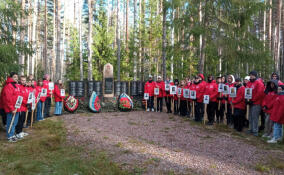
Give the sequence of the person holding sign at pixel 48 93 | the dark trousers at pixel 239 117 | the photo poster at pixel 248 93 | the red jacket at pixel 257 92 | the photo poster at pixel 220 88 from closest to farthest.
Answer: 1. the red jacket at pixel 257 92
2. the photo poster at pixel 248 93
3. the dark trousers at pixel 239 117
4. the photo poster at pixel 220 88
5. the person holding sign at pixel 48 93

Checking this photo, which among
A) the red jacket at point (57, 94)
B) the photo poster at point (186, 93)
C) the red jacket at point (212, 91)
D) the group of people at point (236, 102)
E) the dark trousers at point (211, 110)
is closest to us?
the group of people at point (236, 102)

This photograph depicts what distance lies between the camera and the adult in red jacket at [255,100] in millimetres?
7543

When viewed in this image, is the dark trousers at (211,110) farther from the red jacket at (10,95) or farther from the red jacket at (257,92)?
the red jacket at (10,95)

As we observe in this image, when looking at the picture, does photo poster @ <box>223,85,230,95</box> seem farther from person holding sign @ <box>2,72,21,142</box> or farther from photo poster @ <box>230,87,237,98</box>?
person holding sign @ <box>2,72,21,142</box>

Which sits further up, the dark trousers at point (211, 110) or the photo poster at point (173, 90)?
the photo poster at point (173, 90)

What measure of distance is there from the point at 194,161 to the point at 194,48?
9.75 metres

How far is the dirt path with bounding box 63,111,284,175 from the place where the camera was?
4.63 metres

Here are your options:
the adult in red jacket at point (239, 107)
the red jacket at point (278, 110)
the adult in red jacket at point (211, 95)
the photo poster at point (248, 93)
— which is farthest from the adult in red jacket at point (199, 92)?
the red jacket at point (278, 110)

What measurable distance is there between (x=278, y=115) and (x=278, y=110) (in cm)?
15

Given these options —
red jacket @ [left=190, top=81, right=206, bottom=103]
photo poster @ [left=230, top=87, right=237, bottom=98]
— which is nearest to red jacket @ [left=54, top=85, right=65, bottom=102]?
red jacket @ [left=190, top=81, right=206, bottom=103]

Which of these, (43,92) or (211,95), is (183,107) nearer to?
(211,95)

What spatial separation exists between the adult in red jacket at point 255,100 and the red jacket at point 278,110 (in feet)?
2.41

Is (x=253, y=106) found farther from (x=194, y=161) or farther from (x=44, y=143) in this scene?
(x=44, y=143)

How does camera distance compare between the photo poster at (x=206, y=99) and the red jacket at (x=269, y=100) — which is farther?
the photo poster at (x=206, y=99)
